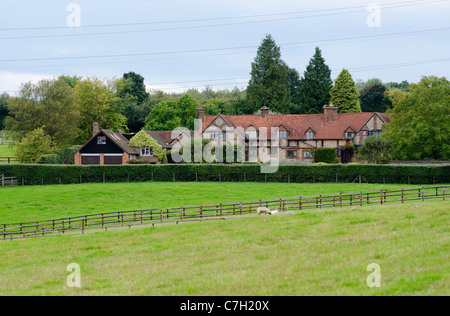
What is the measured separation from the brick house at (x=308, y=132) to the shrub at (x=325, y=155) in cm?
299

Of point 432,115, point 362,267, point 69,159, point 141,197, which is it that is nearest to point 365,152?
point 432,115

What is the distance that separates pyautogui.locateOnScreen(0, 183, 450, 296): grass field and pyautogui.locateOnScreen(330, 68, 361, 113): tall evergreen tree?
3033 inches

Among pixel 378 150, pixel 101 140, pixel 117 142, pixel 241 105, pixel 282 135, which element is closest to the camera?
pixel 378 150

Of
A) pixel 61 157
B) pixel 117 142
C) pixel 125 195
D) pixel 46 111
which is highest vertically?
pixel 46 111

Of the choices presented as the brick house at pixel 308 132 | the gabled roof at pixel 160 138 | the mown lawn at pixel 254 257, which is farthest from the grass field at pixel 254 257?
the gabled roof at pixel 160 138

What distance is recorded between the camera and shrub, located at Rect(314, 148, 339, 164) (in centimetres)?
8356

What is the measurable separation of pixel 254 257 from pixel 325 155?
63.0 metres

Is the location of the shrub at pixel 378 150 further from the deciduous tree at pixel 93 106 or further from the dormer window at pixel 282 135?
the deciduous tree at pixel 93 106

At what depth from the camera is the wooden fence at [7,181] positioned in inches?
2598

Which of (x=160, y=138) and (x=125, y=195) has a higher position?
(x=160, y=138)

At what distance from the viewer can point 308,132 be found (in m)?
88.9

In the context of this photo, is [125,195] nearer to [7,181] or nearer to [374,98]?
[7,181]

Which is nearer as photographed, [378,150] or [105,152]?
[378,150]

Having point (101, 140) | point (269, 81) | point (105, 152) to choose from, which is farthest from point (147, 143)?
point (269, 81)
